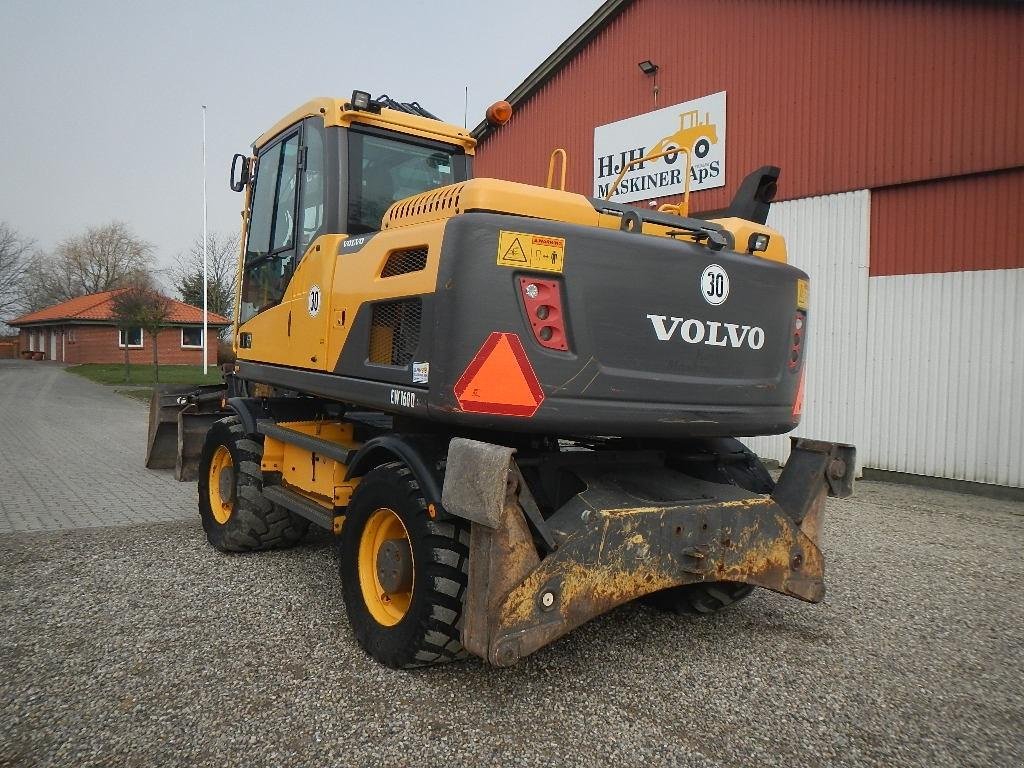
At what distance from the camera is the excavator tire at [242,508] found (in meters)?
5.24

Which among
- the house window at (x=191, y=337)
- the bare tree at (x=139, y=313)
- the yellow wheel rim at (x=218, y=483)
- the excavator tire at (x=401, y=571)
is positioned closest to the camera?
the excavator tire at (x=401, y=571)

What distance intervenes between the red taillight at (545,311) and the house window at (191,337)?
49.1 m

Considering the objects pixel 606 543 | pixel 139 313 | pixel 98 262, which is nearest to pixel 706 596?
pixel 606 543

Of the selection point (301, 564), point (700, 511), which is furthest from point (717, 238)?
point (301, 564)

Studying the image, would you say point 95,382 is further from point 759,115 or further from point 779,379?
point 779,379

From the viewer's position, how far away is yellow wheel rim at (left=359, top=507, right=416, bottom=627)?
361 cm

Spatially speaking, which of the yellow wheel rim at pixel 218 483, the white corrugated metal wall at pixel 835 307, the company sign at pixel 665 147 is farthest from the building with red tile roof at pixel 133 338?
the yellow wheel rim at pixel 218 483

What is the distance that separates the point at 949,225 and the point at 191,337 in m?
46.9

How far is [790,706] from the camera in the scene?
322cm

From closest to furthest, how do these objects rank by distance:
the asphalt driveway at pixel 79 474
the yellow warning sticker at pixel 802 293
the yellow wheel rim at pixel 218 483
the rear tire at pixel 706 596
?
the yellow warning sticker at pixel 802 293
the rear tire at pixel 706 596
the yellow wheel rim at pixel 218 483
the asphalt driveway at pixel 79 474

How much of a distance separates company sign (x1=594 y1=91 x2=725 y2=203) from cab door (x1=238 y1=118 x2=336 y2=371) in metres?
6.29

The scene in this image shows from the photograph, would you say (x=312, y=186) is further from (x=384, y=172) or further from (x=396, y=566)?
(x=396, y=566)

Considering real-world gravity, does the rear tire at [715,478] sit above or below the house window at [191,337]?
below

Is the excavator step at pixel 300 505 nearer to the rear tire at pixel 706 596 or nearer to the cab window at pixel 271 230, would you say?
the cab window at pixel 271 230
